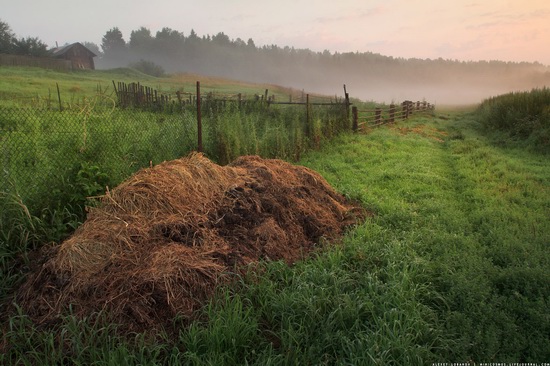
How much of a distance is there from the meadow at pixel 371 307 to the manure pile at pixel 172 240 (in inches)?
7.2

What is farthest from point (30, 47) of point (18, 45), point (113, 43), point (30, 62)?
point (113, 43)

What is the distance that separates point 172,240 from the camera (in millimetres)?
3859

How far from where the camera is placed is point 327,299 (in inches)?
130

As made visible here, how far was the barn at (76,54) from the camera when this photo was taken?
2238 inches

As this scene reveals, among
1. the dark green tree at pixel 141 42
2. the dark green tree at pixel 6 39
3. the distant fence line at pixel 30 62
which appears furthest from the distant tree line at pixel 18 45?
the dark green tree at pixel 141 42

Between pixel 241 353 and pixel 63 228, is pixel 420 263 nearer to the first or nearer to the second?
pixel 241 353

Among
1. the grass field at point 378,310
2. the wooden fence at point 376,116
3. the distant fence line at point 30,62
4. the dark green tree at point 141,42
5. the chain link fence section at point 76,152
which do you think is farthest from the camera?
the dark green tree at point 141,42

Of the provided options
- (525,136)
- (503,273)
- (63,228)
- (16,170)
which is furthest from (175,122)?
(525,136)

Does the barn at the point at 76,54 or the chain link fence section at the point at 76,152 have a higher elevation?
the barn at the point at 76,54

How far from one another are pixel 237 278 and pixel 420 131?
54.7ft

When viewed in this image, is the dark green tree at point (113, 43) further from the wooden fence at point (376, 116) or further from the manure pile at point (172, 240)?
the manure pile at point (172, 240)

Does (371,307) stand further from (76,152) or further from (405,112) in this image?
(405,112)

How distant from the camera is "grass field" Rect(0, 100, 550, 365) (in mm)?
2775

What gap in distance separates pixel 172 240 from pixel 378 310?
2.22m
